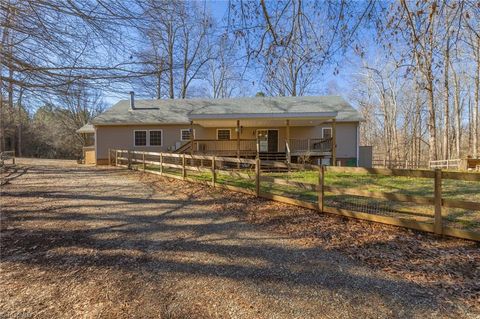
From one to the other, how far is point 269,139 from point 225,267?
55.8 feet

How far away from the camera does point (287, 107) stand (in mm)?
19203

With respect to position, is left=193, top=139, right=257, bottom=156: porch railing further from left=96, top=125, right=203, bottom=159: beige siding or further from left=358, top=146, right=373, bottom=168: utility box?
left=358, top=146, right=373, bottom=168: utility box

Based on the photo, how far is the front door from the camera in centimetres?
2019

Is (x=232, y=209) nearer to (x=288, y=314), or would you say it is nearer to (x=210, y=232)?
(x=210, y=232)

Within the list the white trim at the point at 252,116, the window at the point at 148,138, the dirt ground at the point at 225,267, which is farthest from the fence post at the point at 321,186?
the window at the point at 148,138

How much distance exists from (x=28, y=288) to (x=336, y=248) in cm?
384

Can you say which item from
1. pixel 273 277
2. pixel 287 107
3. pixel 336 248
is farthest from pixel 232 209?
pixel 287 107

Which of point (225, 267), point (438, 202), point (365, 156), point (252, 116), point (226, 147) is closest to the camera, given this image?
point (225, 267)

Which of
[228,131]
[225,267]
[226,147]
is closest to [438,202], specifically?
[225,267]

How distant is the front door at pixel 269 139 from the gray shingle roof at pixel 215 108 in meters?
1.73

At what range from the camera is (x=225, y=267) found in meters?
3.66

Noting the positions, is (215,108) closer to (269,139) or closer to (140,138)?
(269,139)

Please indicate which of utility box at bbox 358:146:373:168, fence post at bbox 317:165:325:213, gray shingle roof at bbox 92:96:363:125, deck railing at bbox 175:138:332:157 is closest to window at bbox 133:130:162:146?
gray shingle roof at bbox 92:96:363:125

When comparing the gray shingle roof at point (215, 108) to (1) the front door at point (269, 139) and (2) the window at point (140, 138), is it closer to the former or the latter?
(2) the window at point (140, 138)
